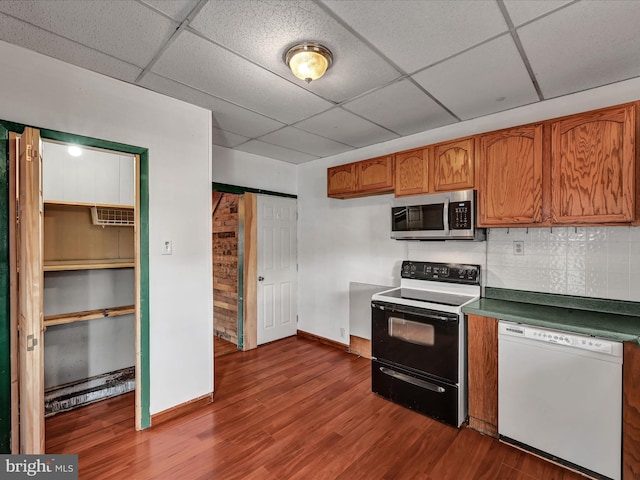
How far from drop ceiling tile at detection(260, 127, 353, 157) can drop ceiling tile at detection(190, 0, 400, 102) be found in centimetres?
110

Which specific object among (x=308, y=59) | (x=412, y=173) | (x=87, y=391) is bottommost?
(x=87, y=391)

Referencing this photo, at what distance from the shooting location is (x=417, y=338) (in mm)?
2545

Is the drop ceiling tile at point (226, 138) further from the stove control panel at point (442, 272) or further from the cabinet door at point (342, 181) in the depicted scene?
the stove control panel at point (442, 272)

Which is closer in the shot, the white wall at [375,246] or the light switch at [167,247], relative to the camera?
the white wall at [375,246]

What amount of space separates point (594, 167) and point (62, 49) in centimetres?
341

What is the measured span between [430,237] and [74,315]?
3.21m

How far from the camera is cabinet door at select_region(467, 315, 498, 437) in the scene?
220 cm

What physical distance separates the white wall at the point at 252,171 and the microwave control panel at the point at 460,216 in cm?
247

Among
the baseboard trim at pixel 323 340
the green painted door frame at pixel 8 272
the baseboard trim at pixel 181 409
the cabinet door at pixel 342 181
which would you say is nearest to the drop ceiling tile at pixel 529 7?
the cabinet door at pixel 342 181

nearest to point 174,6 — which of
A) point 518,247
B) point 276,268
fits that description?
point 518,247

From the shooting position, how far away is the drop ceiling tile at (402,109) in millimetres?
2324

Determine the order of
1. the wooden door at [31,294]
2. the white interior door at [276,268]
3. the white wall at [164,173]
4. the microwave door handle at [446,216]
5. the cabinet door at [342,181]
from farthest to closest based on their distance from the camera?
the white interior door at [276,268], the cabinet door at [342,181], the microwave door handle at [446,216], the white wall at [164,173], the wooden door at [31,294]

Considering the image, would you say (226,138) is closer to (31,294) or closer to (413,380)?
(31,294)

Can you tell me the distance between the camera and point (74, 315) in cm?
264
